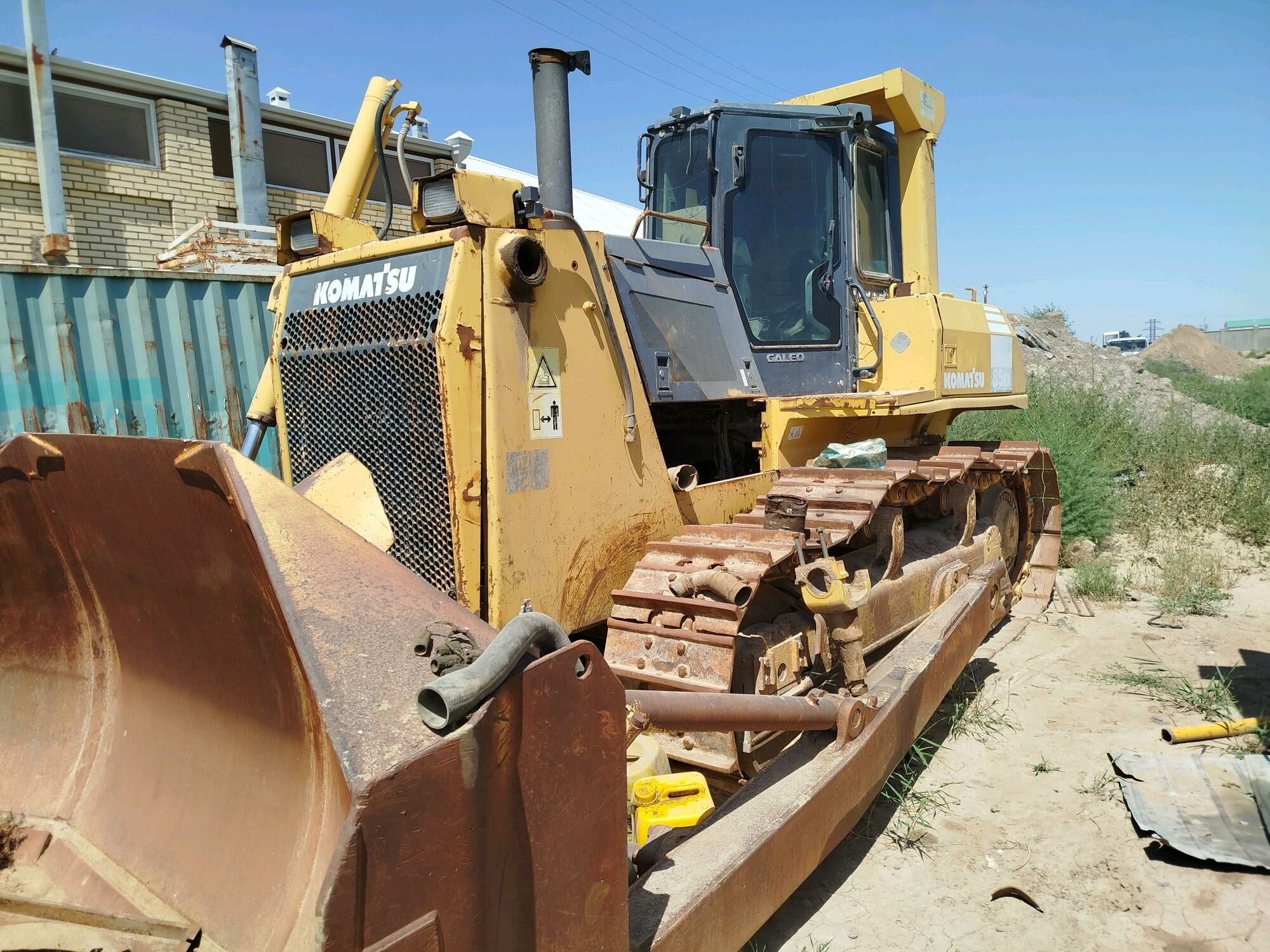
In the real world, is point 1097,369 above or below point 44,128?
below

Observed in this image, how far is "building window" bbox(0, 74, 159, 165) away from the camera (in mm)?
10938

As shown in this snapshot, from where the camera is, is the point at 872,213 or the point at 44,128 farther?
the point at 44,128

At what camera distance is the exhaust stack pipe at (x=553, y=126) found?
3066 mm

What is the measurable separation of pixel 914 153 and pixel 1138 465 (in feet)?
25.0

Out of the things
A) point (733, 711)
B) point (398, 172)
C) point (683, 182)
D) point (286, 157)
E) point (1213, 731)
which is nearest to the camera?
point (733, 711)

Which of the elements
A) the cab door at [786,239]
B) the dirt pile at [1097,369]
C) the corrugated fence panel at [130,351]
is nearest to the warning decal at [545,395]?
the cab door at [786,239]

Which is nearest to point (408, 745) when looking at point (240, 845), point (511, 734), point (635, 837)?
point (511, 734)

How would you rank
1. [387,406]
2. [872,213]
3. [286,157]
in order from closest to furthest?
[387,406]
[872,213]
[286,157]

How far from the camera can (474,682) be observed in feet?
4.59

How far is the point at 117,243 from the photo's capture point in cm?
1179

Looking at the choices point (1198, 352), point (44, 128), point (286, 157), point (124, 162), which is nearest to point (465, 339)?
point (44, 128)

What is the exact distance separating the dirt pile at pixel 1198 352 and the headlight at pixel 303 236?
1385 inches

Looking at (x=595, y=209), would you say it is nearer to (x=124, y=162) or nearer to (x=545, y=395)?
(x=124, y=162)

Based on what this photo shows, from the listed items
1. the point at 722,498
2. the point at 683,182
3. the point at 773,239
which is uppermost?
the point at 683,182
